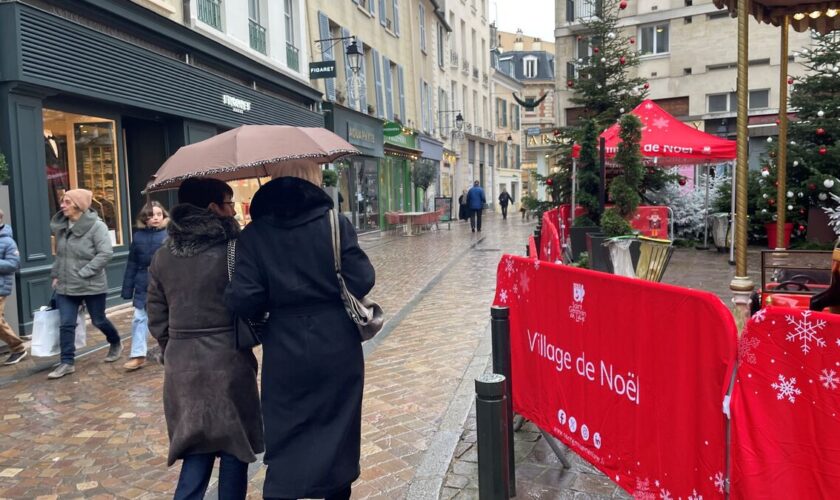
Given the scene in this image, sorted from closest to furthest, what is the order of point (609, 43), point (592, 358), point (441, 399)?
point (592, 358) → point (441, 399) → point (609, 43)

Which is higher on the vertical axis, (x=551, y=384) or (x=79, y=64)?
(x=79, y=64)

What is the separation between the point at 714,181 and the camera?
1606 centimetres

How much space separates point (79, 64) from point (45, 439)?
19.9 ft

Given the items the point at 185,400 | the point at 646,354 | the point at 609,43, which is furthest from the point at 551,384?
the point at 609,43

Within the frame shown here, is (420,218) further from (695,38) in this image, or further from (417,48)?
(695,38)

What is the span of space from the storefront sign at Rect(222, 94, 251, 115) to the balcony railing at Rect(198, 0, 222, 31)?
136 cm

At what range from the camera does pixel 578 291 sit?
3.03 m

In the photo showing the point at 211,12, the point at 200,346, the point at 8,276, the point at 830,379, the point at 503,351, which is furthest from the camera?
the point at 211,12

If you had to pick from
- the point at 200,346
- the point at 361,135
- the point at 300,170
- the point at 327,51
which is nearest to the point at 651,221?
the point at 300,170

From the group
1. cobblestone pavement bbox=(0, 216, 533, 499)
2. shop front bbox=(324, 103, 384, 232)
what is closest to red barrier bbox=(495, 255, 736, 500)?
cobblestone pavement bbox=(0, 216, 533, 499)

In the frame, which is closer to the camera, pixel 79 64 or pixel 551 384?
pixel 551 384

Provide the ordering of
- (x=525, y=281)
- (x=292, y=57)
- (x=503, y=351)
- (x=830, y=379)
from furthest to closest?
1. (x=292, y=57)
2. (x=525, y=281)
3. (x=503, y=351)
4. (x=830, y=379)

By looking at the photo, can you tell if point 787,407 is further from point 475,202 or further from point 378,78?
point 378,78

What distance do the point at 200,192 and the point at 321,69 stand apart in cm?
1540
